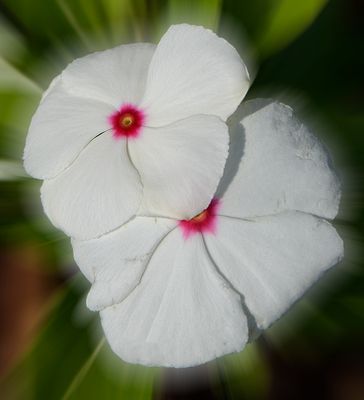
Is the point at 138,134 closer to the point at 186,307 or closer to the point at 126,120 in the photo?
the point at 126,120

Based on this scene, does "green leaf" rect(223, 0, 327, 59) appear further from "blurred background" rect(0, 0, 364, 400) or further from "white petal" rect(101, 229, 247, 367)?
"white petal" rect(101, 229, 247, 367)

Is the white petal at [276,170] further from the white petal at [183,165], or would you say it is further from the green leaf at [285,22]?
the green leaf at [285,22]

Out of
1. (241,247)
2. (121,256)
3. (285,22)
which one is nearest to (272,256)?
(241,247)

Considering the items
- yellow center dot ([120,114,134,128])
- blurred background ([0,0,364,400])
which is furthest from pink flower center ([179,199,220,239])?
blurred background ([0,0,364,400])

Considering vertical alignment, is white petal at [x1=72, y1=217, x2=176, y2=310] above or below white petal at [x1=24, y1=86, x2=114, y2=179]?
below

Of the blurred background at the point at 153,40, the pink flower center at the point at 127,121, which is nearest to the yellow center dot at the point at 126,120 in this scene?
the pink flower center at the point at 127,121

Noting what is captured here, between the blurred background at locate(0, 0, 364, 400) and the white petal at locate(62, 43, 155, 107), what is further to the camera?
the blurred background at locate(0, 0, 364, 400)

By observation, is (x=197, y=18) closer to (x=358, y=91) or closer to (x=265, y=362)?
(x=358, y=91)

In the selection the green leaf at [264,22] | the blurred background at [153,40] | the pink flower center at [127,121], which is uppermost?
the pink flower center at [127,121]
